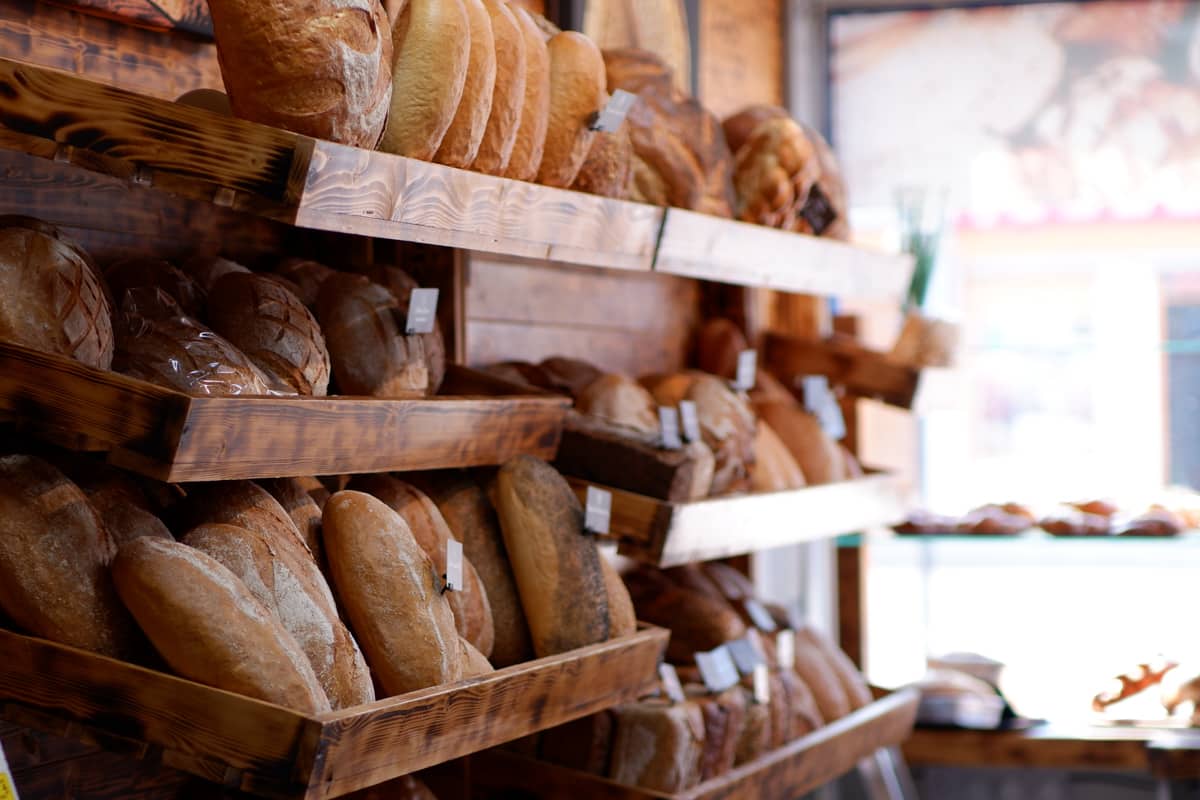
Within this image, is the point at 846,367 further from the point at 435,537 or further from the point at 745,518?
the point at 435,537

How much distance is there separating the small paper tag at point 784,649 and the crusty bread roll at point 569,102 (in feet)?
4.18

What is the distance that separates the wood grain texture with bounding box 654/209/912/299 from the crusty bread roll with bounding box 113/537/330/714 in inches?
41.1

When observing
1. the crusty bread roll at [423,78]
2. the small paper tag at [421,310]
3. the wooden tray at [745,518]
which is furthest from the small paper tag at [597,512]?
the crusty bread roll at [423,78]

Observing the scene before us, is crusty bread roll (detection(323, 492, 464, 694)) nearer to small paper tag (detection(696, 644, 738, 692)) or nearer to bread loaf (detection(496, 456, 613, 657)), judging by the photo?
bread loaf (detection(496, 456, 613, 657))

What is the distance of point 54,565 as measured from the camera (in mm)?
1469

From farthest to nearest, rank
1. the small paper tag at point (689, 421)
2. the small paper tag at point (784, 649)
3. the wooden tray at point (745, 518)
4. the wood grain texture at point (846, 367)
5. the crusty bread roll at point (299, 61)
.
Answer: the wood grain texture at point (846, 367) → the small paper tag at point (784, 649) → the small paper tag at point (689, 421) → the wooden tray at point (745, 518) → the crusty bread roll at point (299, 61)

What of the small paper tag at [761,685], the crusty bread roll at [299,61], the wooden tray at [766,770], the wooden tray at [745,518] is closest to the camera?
the crusty bread roll at [299,61]

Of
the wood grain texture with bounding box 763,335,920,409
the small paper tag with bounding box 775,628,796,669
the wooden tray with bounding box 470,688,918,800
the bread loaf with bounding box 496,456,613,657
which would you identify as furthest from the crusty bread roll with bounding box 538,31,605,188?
the wood grain texture with bounding box 763,335,920,409

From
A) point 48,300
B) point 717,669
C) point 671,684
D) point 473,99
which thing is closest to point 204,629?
point 48,300

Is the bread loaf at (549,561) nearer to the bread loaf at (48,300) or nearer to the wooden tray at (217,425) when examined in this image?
the wooden tray at (217,425)

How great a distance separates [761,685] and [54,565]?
163 centimetres

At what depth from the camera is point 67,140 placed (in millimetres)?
1446

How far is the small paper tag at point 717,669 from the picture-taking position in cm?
262

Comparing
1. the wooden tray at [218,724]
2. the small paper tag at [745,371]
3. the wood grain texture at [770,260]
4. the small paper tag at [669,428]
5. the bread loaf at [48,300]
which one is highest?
the wood grain texture at [770,260]
